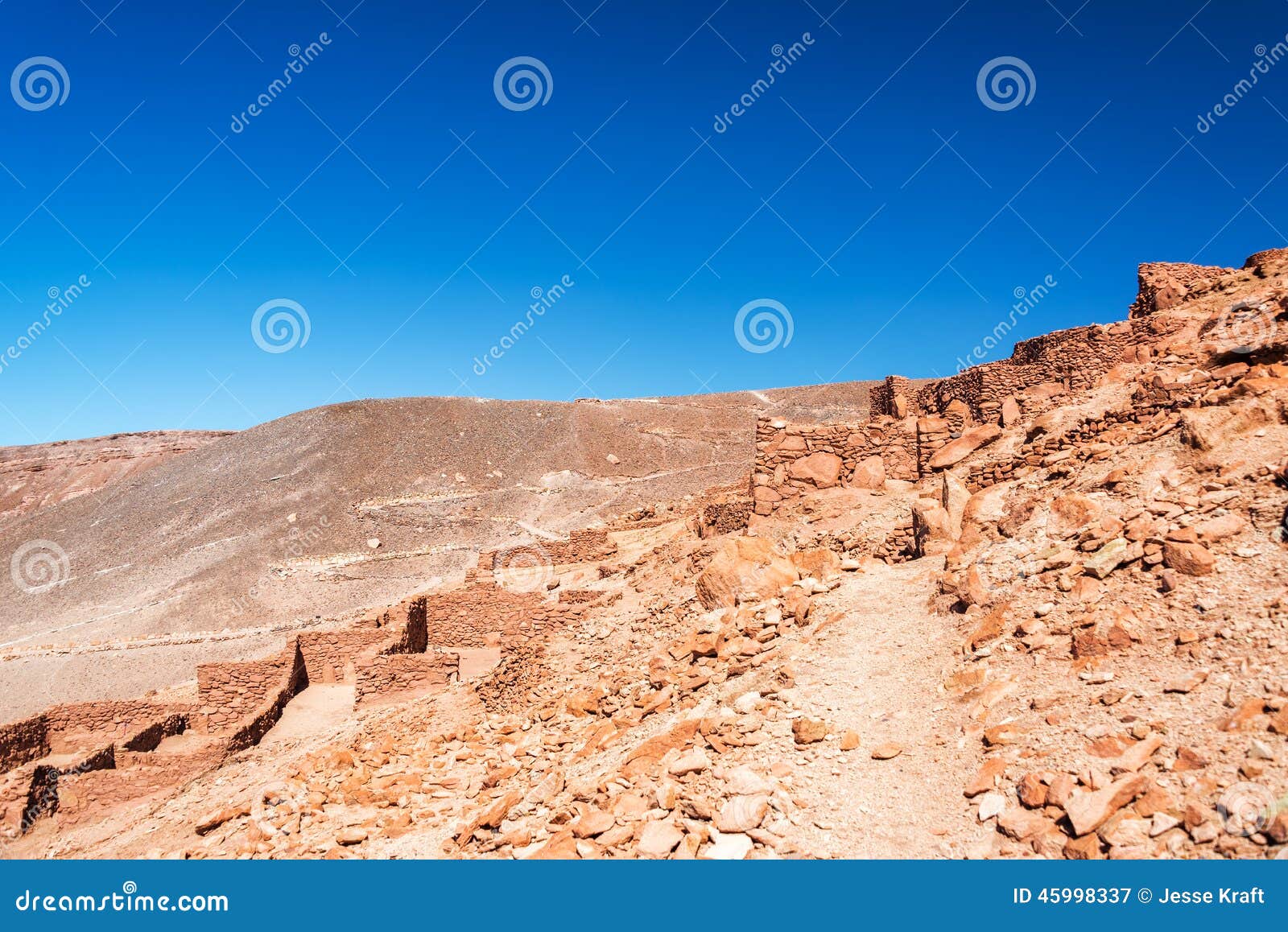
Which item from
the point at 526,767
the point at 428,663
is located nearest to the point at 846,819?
the point at 526,767

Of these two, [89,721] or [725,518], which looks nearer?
[89,721]

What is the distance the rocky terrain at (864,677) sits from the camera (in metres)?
4.59

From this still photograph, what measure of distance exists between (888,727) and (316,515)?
129 ft

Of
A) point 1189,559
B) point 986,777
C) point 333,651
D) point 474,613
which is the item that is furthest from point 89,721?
point 1189,559

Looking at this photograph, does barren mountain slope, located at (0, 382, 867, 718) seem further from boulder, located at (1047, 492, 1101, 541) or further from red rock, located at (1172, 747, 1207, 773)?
red rock, located at (1172, 747, 1207, 773)

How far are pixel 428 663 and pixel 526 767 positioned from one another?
530 centimetres

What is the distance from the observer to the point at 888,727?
5.67m

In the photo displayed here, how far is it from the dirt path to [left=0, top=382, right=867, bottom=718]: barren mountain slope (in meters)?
18.5

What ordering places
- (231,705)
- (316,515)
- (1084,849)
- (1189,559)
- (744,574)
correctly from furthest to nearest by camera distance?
(316,515) < (231,705) < (744,574) < (1189,559) < (1084,849)

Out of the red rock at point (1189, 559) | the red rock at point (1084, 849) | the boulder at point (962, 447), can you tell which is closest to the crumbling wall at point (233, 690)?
the boulder at point (962, 447)

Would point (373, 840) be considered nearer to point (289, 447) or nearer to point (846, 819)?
point (846, 819)

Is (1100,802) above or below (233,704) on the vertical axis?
below

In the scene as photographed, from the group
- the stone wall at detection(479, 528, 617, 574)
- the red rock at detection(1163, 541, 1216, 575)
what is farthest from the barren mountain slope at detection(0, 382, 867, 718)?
the red rock at detection(1163, 541, 1216, 575)

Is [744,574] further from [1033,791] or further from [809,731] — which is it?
[1033,791]
